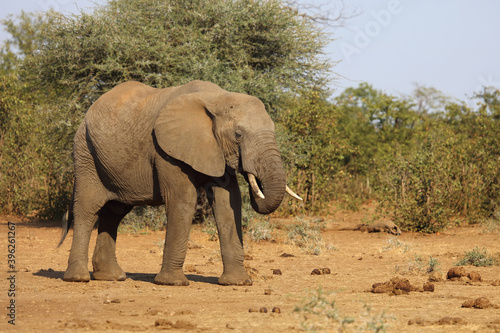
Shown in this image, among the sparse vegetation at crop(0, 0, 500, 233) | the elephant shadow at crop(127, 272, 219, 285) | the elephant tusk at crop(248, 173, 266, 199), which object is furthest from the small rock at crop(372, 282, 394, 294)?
the sparse vegetation at crop(0, 0, 500, 233)

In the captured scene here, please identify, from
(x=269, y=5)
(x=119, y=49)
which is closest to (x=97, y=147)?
(x=119, y=49)

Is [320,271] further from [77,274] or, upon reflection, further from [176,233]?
[77,274]

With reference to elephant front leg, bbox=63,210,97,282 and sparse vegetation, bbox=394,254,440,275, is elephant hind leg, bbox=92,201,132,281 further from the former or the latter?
sparse vegetation, bbox=394,254,440,275

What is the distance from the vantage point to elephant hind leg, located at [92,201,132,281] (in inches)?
338

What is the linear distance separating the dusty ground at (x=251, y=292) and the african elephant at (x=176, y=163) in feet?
1.53

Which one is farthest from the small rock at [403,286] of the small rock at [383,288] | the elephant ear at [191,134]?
the elephant ear at [191,134]

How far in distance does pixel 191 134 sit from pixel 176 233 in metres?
1.14

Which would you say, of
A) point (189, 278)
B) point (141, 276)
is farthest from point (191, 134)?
point (141, 276)

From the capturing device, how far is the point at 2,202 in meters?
17.7

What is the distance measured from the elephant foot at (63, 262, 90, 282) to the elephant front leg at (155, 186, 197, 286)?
1.02 m

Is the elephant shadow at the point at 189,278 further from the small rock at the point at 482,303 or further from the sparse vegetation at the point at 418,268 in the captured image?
the small rock at the point at 482,303

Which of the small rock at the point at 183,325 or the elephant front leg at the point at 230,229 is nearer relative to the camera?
the small rock at the point at 183,325

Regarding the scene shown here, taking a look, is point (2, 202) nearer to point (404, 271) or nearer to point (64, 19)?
point (64, 19)

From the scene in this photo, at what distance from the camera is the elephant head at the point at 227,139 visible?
7.47m
